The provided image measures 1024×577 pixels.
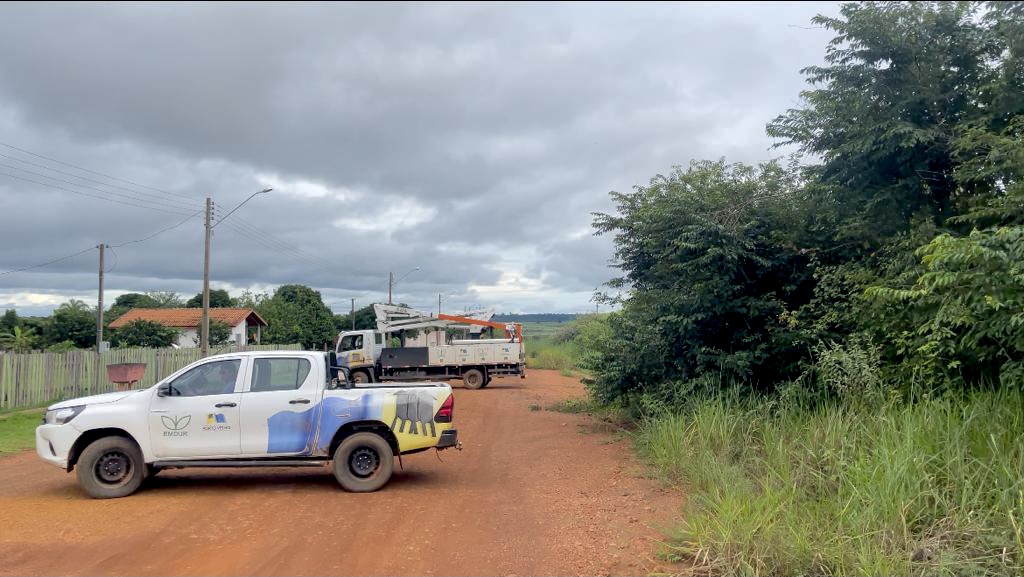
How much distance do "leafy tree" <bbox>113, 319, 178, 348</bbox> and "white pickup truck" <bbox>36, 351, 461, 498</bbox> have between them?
1238 inches

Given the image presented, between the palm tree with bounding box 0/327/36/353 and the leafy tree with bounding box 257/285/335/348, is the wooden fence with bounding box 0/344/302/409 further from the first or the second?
the leafy tree with bounding box 257/285/335/348

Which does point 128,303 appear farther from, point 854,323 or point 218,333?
point 854,323

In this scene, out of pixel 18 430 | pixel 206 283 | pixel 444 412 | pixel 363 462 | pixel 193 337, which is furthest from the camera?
pixel 193 337

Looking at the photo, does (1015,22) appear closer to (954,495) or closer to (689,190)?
(689,190)

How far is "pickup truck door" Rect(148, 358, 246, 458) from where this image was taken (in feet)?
28.7

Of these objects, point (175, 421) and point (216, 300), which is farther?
point (216, 300)

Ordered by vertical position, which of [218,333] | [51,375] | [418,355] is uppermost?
[218,333]

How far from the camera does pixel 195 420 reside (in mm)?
8805

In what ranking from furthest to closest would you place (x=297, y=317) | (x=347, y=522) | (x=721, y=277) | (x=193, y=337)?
(x=297, y=317), (x=193, y=337), (x=721, y=277), (x=347, y=522)

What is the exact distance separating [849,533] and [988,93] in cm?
813

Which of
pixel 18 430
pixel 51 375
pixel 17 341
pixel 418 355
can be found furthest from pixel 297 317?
pixel 18 430

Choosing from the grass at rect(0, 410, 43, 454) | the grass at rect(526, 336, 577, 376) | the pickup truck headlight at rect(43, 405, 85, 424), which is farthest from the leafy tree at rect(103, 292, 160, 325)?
the pickup truck headlight at rect(43, 405, 85, 424)

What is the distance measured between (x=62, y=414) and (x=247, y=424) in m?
2.13

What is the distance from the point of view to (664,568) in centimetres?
598
